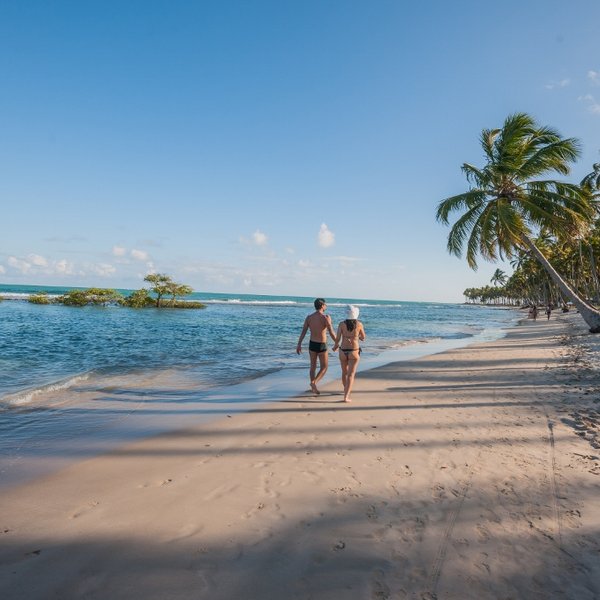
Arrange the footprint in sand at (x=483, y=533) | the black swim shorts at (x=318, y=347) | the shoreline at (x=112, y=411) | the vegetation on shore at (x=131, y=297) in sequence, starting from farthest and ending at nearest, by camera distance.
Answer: the vegetation on shore at (x=131, y=297) < the black swim shorts at (x=318, y=347) < the shoreline at (x=112, y=411) < the footprint in sand at (x=483, y=533)

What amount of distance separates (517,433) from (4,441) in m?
7.52

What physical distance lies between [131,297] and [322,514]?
2205 inches

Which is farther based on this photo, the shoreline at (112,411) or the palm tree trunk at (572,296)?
the palm tree trunk at (572,296)

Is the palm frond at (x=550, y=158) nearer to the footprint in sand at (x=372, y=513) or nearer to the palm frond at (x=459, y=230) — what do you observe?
the palm frond at (x=459, y=230)

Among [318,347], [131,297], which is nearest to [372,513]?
[318,347]

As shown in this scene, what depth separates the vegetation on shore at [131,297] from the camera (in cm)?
5122

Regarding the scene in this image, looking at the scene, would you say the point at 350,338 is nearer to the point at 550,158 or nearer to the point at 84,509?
the point at 84,509

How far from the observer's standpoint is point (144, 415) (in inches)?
273

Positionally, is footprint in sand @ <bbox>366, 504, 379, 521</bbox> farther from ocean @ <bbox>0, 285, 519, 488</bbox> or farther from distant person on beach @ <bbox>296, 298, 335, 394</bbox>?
distant person on beach @ <bbox>296, 298, 335, 394</bbox>

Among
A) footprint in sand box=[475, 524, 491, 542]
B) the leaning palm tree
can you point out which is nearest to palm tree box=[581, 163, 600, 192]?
the leaning palm tree

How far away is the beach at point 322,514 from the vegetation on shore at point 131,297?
51242 millimetres

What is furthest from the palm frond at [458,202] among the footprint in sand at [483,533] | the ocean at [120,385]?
the footprint in sand at [483,533]

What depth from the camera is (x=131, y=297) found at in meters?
53.8

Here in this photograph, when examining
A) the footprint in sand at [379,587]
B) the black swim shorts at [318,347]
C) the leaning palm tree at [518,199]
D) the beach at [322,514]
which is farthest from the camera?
the leaning palm tree at [518,199]
